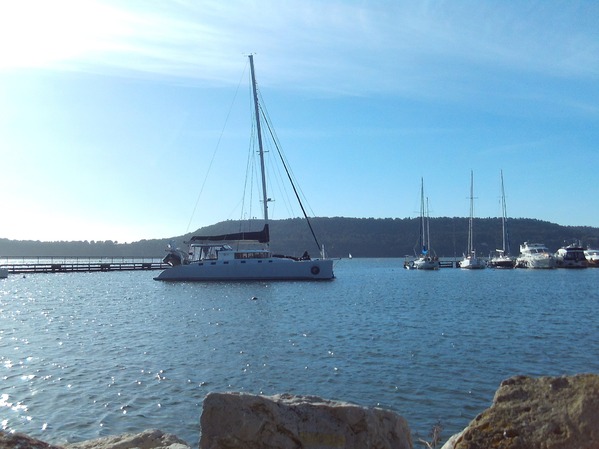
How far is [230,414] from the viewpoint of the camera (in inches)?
199

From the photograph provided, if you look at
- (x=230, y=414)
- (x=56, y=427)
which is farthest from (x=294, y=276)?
(x=230, y=414)

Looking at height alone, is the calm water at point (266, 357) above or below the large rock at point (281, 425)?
below

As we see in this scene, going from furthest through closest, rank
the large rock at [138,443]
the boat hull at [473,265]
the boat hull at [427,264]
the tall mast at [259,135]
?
the boat hull at [473,265] → the boat hull at [427,264] → the tall mast at [259,135] → the large rock at [138,443]

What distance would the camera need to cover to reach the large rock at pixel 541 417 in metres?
4.48

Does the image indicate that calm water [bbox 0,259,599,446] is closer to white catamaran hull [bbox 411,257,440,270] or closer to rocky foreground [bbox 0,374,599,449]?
→ rocky foreground [bbox 0,374,599,449]

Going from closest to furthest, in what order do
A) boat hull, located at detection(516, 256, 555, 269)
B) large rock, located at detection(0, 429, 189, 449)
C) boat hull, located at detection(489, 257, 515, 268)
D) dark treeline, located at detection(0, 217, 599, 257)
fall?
large rock, located at detection(0, 429, 189, 449), boat hull, located at detection(516, 256, 555, 269), boat hull, located at detection(489, 257, 515, 268), dark treeline, located at detection(0, 217, 599, 257)

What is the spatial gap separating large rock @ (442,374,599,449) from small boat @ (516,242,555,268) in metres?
90.5

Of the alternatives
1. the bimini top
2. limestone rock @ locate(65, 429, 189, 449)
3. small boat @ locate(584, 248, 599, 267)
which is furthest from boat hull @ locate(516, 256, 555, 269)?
limestone rock @ locate(65, 429, 189, 449)

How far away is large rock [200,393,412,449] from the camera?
4.99 metres

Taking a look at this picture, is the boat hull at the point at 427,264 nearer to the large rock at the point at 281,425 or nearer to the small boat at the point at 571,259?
the small boat at the point at 571,259

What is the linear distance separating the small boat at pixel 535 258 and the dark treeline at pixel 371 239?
52112mm

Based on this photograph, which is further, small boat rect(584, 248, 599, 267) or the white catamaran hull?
small boat rect(584, 248, 599, 267)

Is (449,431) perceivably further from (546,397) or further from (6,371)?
(6,371)

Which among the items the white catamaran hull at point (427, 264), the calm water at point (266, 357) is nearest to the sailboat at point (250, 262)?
the calm water at point (266, 357)
